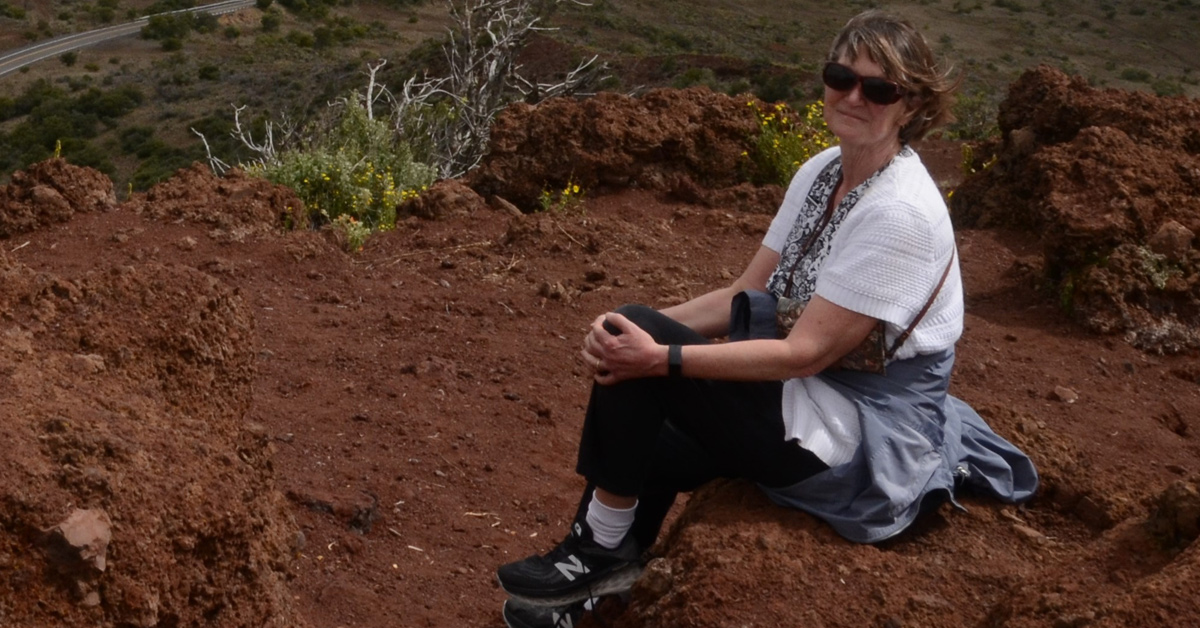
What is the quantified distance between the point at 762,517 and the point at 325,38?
41.3 metres

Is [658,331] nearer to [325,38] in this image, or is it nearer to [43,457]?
[43,457]

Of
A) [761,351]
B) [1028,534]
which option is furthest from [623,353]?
[1028,534]

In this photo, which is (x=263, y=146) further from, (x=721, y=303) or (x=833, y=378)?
(x=833, y=378)

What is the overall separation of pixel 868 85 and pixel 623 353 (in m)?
0.73

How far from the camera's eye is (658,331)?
2752 millimetres

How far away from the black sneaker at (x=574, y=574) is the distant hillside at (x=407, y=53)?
67.8 ft

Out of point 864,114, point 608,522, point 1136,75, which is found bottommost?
point 1136,75

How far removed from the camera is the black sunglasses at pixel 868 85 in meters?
2.66

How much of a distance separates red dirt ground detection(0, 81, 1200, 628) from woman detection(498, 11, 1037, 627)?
0.38 ft

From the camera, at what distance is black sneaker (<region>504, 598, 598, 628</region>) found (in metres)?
2.88

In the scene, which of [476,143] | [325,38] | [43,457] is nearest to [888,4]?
[325,38]

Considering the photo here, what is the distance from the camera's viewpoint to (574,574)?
2826 mm

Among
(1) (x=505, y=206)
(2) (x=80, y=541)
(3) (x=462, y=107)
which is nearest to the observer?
(2) (x=80, y=541)

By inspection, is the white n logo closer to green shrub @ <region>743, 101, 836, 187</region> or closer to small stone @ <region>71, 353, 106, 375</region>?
small stone @ <region>71, 353, 106, 375</region>
